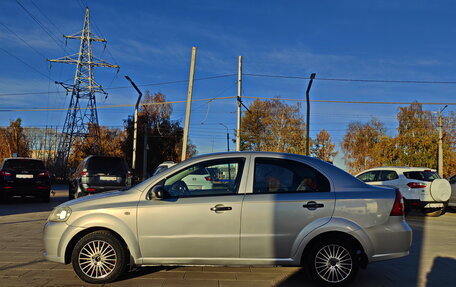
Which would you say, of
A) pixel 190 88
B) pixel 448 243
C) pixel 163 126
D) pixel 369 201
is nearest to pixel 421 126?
pixel 163 126

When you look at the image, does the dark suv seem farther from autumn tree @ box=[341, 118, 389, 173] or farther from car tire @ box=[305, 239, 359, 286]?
autumn tree @ box=[341, 118, 389, 173]

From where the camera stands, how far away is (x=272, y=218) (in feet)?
14.6

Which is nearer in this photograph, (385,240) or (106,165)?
(385,240)

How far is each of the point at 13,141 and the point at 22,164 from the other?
4251cm

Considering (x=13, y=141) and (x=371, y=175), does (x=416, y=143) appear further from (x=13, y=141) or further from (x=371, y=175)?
(x=13, y=141)

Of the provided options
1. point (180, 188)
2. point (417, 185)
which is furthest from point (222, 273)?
point (417, 185)

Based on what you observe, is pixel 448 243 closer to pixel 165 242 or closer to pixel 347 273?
pixel 347 273

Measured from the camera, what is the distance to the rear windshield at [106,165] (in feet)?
42.6

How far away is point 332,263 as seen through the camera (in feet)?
14.8

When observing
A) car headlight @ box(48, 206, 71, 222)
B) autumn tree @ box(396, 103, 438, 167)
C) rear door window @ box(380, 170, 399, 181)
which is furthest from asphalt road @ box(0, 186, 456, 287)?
autumn tree @ box(396, 103, 438, 167)

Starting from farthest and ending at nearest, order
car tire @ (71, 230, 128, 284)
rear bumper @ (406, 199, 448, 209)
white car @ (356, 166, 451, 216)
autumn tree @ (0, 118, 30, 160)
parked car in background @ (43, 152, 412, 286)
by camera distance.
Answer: autumn tree @ (0, 118, 30, 160)
rear bumper @ (406, 199, 448, 209)
white car @ (356, 166, 451, 216)
car tire @ (71, 230, 128, 284)
parked car in background @ (43, 152, 412, 286)

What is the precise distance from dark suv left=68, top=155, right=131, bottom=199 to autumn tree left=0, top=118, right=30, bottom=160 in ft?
139

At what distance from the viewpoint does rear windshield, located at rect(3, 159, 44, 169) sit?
46.0ft

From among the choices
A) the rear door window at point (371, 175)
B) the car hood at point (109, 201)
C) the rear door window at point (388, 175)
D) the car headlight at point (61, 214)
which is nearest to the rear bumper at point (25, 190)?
the car headlight at point (61, 214)
